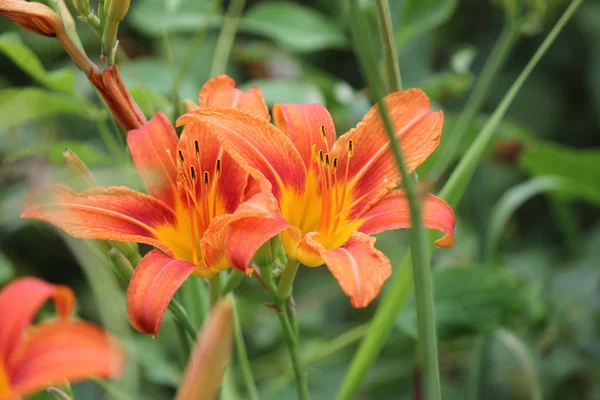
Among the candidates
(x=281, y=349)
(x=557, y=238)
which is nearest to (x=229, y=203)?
(x=281, y=349)

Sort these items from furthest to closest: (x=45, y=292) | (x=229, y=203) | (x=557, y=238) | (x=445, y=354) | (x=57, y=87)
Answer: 1. (x=557, y=238)
2. (x=445, y=354)
3. (x=57, y=87)
4. (x=229, y=203)
5. (x=45, y=292)

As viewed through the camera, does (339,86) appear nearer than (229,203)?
No

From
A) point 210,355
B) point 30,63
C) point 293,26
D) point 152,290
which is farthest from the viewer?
point 293,26

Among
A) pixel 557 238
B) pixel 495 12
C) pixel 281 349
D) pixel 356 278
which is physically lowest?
pixel 281 349

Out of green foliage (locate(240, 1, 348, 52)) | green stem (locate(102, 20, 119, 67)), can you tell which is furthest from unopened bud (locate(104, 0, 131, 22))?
green foliage (locate(240, 1, 348, 52))

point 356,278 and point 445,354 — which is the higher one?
point 356,278

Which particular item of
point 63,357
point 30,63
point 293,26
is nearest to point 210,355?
point 63,357

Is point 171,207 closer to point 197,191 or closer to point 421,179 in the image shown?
point 197,191

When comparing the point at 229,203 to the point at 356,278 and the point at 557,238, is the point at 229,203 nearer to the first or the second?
the point at 356,278
